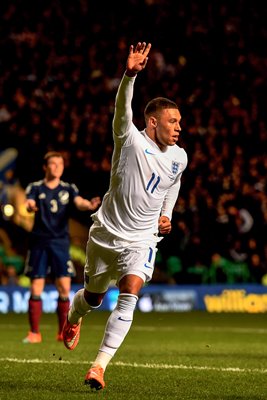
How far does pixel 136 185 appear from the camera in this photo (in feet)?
21.5

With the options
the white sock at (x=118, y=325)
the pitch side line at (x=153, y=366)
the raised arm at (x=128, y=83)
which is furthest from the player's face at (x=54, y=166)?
the white sock at (x=118, y=325)

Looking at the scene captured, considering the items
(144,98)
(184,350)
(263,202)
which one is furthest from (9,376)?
(144,98)

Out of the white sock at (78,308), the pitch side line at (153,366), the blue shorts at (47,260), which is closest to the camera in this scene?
the white sock at (78,308)

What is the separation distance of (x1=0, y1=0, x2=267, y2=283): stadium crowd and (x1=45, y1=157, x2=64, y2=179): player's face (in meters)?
8.69

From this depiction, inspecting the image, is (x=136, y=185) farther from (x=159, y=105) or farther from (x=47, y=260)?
(x=47, y=260)

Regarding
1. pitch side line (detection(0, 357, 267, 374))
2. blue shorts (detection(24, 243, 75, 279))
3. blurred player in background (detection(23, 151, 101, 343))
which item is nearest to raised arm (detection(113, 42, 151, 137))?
pitch side line (detection(0, 357, 267, 374))

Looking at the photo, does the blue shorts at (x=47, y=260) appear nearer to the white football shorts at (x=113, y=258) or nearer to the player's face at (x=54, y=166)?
the player's face at (x=54, y=166)

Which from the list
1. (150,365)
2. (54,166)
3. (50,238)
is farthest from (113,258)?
(50,238)

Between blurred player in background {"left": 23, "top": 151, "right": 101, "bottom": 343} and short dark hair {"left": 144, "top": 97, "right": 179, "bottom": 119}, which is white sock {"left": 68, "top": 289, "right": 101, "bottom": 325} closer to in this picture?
short dark hair {"left": 144, "top": 97, "right": 179, "bottom": 119}

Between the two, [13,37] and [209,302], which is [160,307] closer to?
[209,302]

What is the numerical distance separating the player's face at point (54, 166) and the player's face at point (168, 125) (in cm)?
412

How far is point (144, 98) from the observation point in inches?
934

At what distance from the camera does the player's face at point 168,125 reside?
258 inches

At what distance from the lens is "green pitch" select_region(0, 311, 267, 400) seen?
6.01 metres
